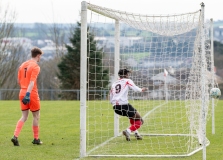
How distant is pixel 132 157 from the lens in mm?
10891

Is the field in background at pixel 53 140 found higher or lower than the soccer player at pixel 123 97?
lower

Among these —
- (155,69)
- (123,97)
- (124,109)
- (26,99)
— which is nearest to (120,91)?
(123,97)

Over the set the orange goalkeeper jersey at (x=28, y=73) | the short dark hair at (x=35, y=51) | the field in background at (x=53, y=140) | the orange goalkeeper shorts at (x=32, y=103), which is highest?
the short dark hair at (x=35, y=51)

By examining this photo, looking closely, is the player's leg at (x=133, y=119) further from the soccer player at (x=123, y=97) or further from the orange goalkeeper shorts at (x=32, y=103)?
the orange goalkeeper shorts at (x=32, y=103)

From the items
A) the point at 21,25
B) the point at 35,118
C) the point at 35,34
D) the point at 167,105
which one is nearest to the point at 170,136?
the point at 35,118

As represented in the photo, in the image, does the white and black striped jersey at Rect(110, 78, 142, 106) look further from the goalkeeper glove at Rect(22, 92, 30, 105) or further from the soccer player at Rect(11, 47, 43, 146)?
the goalkeeper glove at Rect(22, 92, 30, 105)

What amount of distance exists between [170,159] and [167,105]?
13427mm

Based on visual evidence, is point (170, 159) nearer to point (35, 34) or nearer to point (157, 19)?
point (157, 19)

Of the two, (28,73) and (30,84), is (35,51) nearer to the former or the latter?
(28,73)

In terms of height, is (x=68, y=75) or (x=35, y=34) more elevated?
(x=35, y=34)

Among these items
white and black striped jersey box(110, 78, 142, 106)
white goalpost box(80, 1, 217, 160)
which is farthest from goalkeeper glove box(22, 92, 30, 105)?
white and black striped jersey box(110, 78, 142, 106)

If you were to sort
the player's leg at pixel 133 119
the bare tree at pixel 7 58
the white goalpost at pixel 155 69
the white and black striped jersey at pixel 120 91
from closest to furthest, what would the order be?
1. the white goalpost at pixel 155 69
2. the white and black striped jersey at pixel 120 91
3. the player's leg at pixel 133 119
4. the bare tree at pixel 7 58

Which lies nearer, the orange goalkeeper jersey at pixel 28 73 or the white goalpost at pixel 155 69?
the white goalpost at pixel 155 69

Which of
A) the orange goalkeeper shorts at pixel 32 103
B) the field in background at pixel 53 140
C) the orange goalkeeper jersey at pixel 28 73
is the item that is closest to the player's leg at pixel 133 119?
the field in background at pixel 53 140
